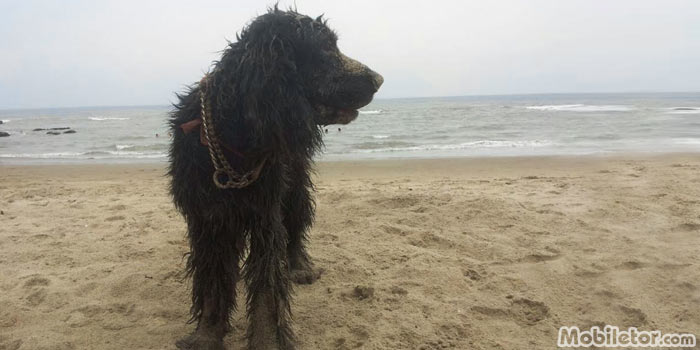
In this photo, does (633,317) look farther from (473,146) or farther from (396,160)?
(473,146)

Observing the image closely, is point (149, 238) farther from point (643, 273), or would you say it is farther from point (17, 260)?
point (643, 273)

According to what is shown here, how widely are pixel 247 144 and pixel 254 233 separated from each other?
54 cm

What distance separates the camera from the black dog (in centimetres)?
205

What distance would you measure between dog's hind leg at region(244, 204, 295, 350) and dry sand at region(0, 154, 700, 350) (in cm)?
35

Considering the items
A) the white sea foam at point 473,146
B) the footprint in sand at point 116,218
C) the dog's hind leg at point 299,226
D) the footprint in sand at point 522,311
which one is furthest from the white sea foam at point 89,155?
the footprint in sand at point 522,311

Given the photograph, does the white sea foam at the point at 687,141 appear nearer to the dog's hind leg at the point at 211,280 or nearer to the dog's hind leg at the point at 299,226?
the dog's hind leg at the point at 299,226

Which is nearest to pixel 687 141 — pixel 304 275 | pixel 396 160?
pixel 396 160

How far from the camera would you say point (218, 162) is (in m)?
2.16

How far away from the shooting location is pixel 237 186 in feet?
7.19

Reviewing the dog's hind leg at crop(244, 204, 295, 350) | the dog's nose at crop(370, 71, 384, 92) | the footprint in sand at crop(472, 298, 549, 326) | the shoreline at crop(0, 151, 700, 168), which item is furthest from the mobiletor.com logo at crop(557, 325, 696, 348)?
the shoreline at crop(0, 151, 700, 168)

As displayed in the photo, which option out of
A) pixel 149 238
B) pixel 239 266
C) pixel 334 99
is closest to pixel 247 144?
pixel 334 99

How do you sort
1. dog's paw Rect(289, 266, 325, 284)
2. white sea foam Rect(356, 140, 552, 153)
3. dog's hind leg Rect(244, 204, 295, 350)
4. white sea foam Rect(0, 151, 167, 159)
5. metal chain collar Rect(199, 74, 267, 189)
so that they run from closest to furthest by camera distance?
metal chain collar Rect(199, 74, 267, 189), dog's hind leg Rect(244, 204, 295, 350), dog's paw Rect(289, 266, 325, 284), white sea foam Rect(356, 140, 552, 153), white sea foam Rect(0, 151, 167, 159)

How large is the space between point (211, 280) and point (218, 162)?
2.65 ft

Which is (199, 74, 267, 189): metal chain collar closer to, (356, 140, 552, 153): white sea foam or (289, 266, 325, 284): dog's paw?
(289, 266, 325, 284): dog's paw
